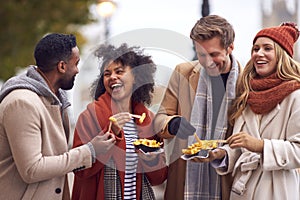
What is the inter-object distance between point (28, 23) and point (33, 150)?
617 centimetres

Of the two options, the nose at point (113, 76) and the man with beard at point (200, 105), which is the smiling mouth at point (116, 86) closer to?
the nose at point (113, 76)

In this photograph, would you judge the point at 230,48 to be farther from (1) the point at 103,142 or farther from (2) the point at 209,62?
(1) the point at 103,142

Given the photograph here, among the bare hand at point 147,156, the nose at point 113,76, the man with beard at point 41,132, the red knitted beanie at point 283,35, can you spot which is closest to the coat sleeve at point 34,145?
the man with beard at point 41,132

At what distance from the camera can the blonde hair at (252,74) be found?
335 cm

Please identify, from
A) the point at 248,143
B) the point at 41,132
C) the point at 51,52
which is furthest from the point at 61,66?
the point at 248,143

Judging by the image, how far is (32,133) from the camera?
3.15 m

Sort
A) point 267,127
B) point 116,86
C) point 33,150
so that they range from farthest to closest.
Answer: point 116,86
point 267,127
point 33,150

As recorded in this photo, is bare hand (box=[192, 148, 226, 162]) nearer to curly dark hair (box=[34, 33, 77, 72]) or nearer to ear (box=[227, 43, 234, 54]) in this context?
ear (box=[227, 43, 234, 54])

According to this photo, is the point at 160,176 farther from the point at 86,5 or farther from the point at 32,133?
the point at 86,5

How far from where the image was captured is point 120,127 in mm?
3363

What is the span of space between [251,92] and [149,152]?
65 cm

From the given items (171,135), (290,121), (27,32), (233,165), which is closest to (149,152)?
(171,135)

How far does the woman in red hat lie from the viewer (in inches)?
128

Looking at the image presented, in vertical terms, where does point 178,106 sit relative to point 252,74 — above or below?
below
